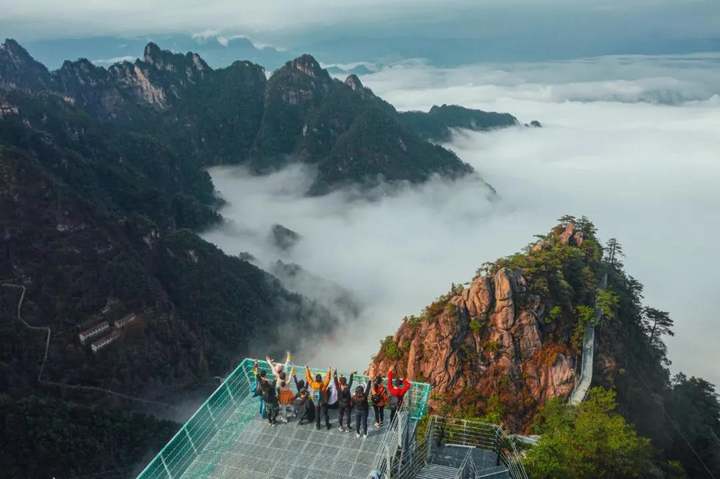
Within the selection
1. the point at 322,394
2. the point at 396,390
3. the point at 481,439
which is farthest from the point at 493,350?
the point at 322,394

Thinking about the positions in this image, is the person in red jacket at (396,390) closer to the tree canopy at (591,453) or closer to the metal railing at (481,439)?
the metal railing at (481,439)

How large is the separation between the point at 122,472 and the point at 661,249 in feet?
588

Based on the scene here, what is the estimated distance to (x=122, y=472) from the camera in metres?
65.5

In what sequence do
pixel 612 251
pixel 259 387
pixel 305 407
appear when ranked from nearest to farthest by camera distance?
pixel 305 407
pixel 259 387
pixel 612 251

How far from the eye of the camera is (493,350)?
46438 millimetres

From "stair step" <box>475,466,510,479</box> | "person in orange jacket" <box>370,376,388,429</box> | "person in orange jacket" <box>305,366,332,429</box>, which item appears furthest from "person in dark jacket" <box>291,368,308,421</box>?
"stair step" <box>475,466,510,479</box>

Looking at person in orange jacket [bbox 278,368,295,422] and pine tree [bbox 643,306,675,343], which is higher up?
person in orange jacket [bbox 278,368,295,422]

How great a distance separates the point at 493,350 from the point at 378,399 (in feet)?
89.3

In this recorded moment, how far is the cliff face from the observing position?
146 feet

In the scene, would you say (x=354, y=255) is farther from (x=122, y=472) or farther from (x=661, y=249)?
(x=122, y=472)

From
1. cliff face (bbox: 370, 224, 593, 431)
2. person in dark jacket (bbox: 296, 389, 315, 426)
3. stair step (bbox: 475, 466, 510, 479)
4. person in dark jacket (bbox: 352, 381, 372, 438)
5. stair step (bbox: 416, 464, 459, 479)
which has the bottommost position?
cliff face (bbox: 370, 224, 593, 431)

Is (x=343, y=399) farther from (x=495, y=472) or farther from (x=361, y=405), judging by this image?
(x=495, y=472)

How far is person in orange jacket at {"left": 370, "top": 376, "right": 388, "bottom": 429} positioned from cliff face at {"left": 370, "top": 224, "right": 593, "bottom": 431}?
21.8 m

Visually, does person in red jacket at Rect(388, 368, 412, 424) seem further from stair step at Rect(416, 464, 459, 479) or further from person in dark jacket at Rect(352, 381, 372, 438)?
stair step at Rect(416, 464, 459, 479)
